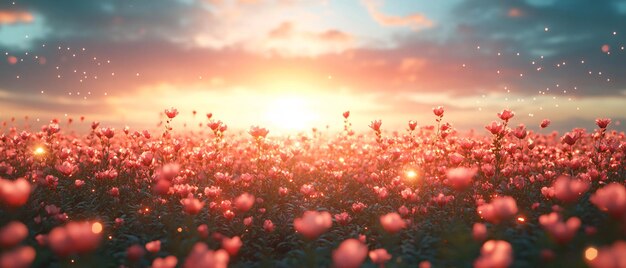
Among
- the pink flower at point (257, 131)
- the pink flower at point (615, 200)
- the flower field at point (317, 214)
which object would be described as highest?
the pink flower at point (257, 131)

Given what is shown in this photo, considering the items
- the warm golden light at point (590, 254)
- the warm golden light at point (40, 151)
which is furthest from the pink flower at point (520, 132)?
the warm golden light at point (40, 151)

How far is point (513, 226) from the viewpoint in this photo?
21.3ft

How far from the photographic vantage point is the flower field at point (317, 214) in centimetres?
427

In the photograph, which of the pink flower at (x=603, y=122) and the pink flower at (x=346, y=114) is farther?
the pink flower at (x=346, y=114)

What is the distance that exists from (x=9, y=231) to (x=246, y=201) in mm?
2875

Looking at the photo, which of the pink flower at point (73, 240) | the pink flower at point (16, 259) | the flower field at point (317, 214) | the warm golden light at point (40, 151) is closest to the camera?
the pink flower at point (16, 259)

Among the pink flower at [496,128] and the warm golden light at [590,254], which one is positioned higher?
the pink flower at [496,128]

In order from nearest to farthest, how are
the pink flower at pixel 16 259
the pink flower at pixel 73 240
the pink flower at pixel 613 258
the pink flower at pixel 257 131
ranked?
the pink flower at pixel 613 258 → the pink flower at pixel 16 259 → the pink flower at pixel 73 240 → the pink flower at pixel 257 131

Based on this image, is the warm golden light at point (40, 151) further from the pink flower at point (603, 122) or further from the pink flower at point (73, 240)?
the pink flower at point (603, 122)

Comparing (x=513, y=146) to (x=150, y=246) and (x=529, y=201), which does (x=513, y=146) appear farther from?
(x=150, y=246)

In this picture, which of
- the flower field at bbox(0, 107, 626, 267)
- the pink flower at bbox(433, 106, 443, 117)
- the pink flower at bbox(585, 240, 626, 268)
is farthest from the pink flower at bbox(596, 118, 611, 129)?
the pink flower at bbox(585, 240, 626, 268)

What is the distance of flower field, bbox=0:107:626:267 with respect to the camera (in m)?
4.27

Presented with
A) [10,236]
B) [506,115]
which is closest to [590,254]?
[506,115]

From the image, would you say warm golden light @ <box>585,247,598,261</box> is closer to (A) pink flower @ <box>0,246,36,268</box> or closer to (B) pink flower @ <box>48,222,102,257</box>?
(B) pink flower @ <box>48,222,102,257</box>
